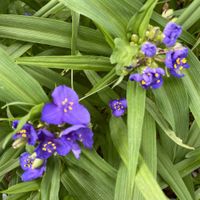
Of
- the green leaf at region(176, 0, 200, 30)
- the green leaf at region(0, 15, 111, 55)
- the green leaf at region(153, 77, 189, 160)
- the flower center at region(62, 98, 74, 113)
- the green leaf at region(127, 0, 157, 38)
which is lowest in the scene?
the green leaf at region(153, 77, 189, 160)

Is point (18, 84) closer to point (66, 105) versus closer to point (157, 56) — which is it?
point (66, 105)

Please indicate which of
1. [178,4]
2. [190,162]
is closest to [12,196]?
[190,162]

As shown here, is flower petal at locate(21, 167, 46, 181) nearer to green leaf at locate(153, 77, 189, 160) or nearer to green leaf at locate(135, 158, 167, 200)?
green leaf at locate(135, 158, 167, 200)

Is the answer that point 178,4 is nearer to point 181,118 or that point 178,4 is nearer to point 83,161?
point 181,118

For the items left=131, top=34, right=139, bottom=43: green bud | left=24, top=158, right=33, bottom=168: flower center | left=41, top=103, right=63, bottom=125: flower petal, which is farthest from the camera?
left=24, top=158, right=33, bottom=168: flower center

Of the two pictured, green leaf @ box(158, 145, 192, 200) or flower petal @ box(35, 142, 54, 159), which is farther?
green leaf @ box(158, 145, 192, 200)

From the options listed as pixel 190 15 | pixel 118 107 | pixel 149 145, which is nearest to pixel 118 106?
pixel 118 107

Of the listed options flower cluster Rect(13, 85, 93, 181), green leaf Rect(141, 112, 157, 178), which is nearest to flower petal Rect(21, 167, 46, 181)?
flower cluster Rect(13, 85, 93, 181)
